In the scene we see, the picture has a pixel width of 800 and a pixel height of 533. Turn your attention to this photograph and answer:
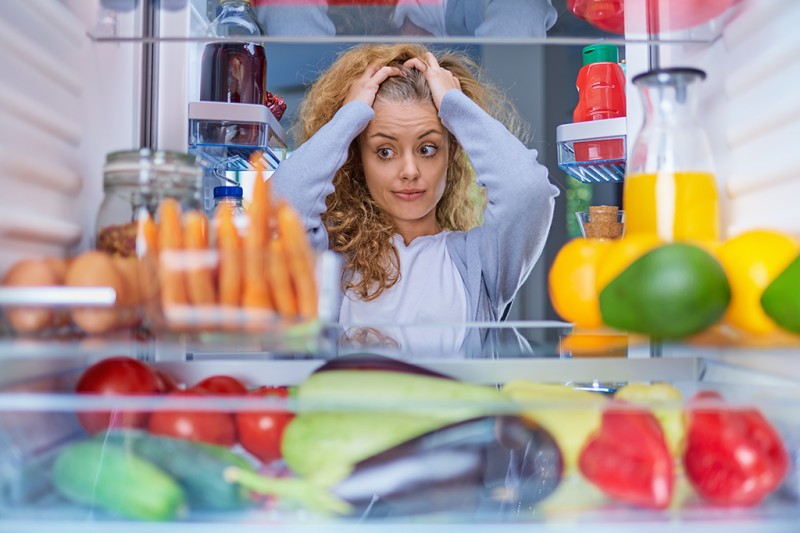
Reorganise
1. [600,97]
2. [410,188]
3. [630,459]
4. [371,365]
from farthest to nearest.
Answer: [410,188] → [600,97] → [371,365] → [630,459]

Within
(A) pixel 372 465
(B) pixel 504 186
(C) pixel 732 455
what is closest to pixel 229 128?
(B) pixel 504 186

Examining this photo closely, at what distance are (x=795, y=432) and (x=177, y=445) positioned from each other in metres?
0.50

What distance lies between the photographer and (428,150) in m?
1.70

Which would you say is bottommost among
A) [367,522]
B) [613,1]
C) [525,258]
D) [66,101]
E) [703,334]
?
[367,522]

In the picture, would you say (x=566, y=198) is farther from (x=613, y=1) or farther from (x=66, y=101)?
(x=66, y=101)

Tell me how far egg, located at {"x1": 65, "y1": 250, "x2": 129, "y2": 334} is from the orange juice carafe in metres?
0.48

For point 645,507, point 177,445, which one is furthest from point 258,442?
point 645,507

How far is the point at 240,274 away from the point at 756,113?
56 cm

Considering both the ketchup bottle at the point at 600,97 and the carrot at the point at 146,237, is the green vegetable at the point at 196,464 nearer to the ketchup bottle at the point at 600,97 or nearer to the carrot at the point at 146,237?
the carrot at the point at 146,237

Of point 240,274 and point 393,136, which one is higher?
point 393,136

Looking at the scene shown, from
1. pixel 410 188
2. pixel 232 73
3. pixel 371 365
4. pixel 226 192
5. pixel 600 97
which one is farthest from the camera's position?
pixel 410 188

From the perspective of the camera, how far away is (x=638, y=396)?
637mm

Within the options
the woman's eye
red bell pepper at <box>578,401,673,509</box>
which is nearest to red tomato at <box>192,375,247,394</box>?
red bell pepper at <box>578,401,673,509</box>

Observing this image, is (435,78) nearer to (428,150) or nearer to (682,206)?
(428,150)
